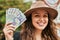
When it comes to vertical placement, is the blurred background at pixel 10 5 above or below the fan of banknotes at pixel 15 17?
below

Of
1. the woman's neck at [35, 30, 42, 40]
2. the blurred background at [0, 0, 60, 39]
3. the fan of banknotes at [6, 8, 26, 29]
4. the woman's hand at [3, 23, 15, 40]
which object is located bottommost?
the blurred background at [0, 0, 60, 39]

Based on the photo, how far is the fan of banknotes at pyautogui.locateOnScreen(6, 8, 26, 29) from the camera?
430 centimetres

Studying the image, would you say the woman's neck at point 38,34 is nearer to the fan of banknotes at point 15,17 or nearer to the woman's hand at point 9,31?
the fan of banknotes at point 15,17

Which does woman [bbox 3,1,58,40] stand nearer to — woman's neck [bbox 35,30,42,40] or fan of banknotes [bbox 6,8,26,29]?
woman's neck [bbox 35,30,42,40]

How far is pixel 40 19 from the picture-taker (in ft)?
14.6

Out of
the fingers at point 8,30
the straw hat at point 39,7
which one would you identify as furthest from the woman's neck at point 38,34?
the fingers at point 8,30

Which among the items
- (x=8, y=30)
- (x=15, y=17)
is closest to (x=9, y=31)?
(x=8, y=30)

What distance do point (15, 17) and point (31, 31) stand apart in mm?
345

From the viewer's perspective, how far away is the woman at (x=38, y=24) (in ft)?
14.6

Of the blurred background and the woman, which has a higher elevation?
the woman

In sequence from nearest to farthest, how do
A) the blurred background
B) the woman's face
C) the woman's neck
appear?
the woman's face < the woman's neck < the blurred background

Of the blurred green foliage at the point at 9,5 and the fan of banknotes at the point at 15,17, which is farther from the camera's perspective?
the blurred green foliage at the point at 9,5

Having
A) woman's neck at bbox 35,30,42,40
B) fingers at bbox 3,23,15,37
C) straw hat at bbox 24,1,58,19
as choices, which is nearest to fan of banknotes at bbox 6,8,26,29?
fingers at bbox 3,23,15,37

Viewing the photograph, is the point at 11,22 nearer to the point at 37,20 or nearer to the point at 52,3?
the point at 37,20
